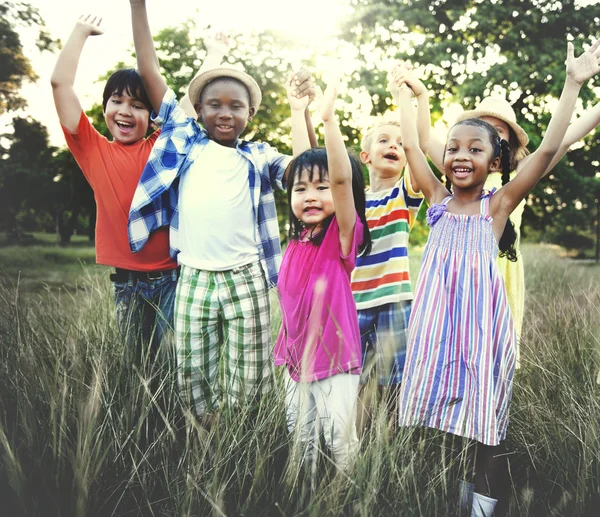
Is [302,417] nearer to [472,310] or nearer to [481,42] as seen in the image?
[472,310]

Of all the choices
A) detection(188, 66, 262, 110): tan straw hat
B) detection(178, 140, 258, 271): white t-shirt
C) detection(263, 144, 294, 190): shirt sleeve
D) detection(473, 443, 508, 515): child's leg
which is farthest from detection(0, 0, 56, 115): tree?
detection(473, 443, 508, 515): child's leg

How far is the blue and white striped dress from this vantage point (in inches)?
84.0

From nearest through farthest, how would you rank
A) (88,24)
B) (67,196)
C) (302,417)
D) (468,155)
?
(302,417), (468,155), (88,24), (67,196)

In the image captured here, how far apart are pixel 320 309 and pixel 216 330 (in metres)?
0.54

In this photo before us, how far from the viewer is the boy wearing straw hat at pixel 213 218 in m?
2.41

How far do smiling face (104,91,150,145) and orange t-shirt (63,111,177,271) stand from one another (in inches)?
2.7

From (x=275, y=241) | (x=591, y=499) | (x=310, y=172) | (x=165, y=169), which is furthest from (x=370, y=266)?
(x=591, y=499)

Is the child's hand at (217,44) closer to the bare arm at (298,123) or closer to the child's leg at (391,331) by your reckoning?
the bare arm at (298,123)

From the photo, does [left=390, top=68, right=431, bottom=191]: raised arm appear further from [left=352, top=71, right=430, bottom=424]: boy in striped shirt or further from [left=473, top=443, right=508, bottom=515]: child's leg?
[left=473, top=443, right=508, bottom=515]: child's leg

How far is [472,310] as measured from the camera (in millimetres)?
2166

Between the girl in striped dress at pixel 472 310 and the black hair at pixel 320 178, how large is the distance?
0.30 metres

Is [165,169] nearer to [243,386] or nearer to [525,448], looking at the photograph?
[243,386]

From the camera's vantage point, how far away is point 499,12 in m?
3.97

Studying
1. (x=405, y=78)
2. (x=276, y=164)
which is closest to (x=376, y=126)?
(x=405, y=78)
